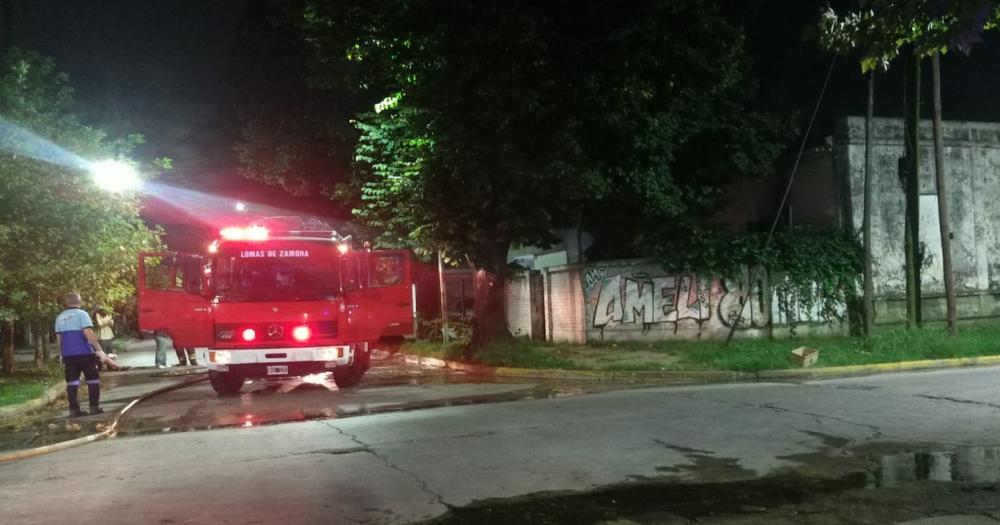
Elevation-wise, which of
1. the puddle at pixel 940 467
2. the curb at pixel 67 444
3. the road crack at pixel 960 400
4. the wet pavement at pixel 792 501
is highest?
the curb at pixel 67 444

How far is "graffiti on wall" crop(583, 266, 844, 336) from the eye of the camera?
63.3 feet

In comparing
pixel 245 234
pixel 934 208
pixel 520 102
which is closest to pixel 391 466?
pixel 245 234

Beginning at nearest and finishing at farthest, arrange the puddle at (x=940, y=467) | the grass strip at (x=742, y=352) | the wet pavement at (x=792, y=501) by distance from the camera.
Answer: the wet pavement at (x=792, y=501), the puddle at (x=940, y=467), the grass strip at (x=742, y=352)

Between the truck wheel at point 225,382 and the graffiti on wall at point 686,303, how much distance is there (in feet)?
30.0

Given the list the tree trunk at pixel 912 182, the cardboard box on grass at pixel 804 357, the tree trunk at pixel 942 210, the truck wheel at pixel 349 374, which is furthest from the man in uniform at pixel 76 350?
the tree trunk at pixel 942 210

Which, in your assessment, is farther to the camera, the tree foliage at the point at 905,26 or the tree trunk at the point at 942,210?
the tree trunk at the point at 942,210

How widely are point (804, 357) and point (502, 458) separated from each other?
975cm

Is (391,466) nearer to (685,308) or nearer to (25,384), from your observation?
(25,384)

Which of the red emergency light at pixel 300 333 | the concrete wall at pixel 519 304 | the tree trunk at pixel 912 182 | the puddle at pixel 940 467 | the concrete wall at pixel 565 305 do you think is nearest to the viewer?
the puddle at pixel 940 467

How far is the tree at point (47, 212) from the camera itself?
572 inches

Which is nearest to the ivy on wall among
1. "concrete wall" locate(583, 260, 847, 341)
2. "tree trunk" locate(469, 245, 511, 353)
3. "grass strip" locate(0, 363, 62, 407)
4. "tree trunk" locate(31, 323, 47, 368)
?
"concrete wall" locate(583, 260, 847, 341)

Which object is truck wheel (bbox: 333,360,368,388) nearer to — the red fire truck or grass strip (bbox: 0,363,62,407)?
the red fire truck

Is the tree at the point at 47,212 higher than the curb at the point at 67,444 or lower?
higher

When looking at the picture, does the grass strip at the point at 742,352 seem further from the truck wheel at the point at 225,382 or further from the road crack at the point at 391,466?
the road crack at the point at 391,466
